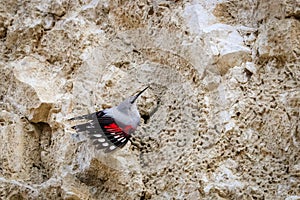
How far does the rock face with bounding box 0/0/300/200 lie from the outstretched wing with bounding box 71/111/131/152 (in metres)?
0.06

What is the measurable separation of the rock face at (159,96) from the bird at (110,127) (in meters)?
0.06

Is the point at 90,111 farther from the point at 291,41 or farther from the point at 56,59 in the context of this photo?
the point at 291,41

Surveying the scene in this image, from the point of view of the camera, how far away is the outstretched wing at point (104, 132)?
5.82 ft

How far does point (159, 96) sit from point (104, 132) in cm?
32

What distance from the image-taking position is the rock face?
174cm

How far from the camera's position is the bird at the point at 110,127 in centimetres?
178

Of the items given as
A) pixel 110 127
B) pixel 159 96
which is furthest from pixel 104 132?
pixel 159 96

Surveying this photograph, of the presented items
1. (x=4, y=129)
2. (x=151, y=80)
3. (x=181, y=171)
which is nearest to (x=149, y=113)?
(x=151, y=80)

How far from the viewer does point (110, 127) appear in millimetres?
1785

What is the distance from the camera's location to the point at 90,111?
196cm

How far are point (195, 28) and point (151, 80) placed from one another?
28 centimetres

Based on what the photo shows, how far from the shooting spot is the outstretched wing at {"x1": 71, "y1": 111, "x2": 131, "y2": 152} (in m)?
1.77

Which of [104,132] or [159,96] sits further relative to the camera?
Result: [159,96]

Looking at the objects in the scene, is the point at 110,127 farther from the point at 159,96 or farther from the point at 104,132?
the point at 159,96
